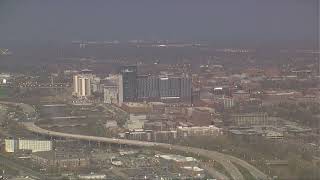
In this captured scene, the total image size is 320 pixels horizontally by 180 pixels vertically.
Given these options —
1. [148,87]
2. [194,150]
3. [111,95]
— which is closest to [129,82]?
[111,95]

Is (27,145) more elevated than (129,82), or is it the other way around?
(129,82)

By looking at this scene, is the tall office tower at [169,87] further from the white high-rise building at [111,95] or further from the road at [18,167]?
the road at [18,167]

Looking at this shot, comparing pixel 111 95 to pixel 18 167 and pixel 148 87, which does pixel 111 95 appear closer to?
pixel 148 87

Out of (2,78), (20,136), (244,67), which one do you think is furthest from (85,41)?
(20,136)

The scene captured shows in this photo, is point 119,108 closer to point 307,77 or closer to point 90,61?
point 90,61

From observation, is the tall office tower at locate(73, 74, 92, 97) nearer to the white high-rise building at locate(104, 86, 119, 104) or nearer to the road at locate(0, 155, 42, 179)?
the white high-rise building at locate(104, 86, 119, 104)

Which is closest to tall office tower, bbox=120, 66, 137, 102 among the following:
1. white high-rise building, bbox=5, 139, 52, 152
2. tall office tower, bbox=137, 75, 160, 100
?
tall office tower, bbox=137, 75, 160, 100

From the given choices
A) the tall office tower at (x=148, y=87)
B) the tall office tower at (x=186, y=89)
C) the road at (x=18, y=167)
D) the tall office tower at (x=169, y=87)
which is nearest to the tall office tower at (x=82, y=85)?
the tall office tower at (x=148, y=87)
